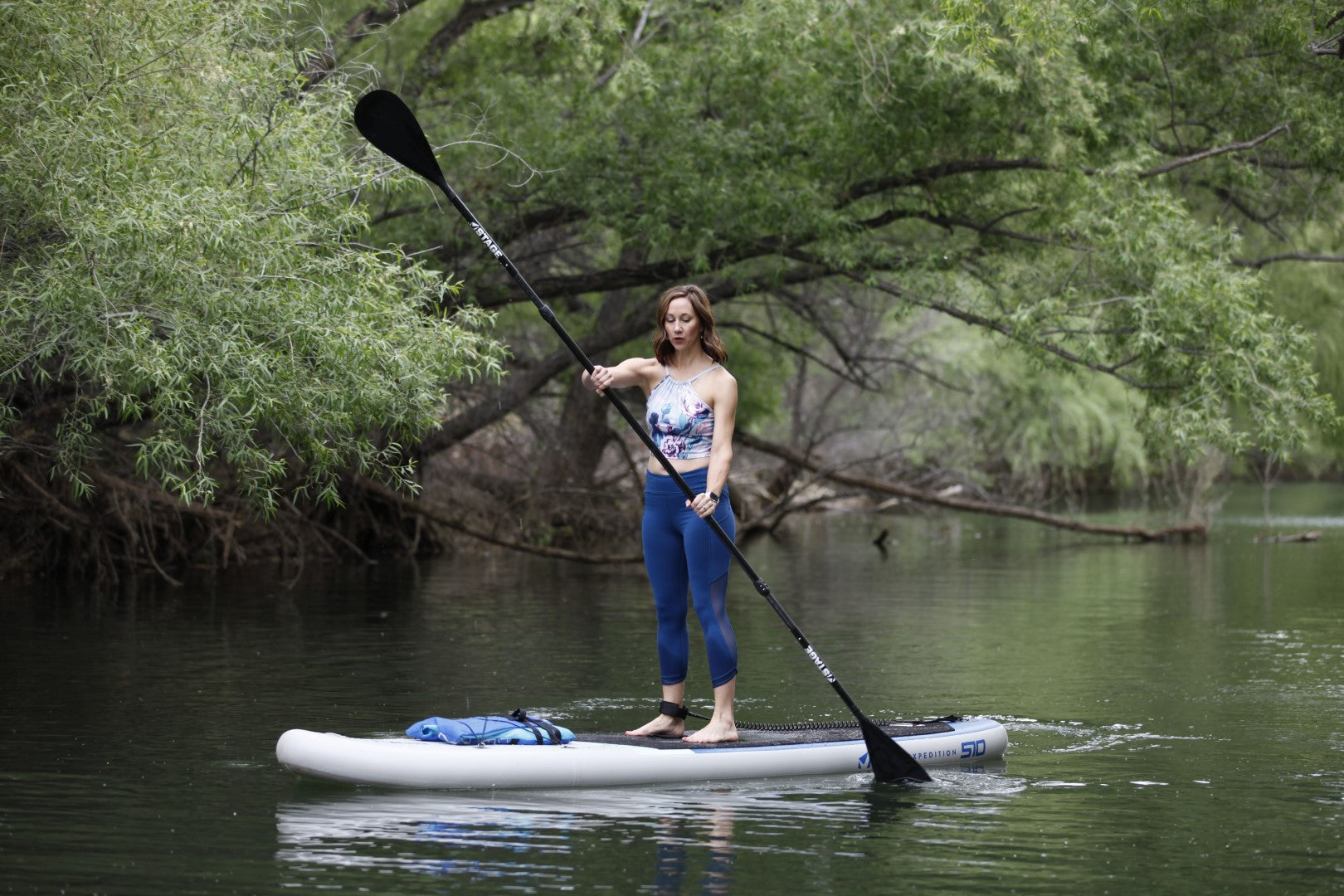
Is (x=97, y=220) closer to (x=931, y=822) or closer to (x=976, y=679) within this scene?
(x=931, y=822)

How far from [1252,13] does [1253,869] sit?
9.40 metres

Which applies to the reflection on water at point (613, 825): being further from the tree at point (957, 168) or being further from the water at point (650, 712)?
the tree at point (957, 168)

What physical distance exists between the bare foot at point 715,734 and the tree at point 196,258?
2.29 metres

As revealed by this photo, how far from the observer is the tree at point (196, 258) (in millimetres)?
7500

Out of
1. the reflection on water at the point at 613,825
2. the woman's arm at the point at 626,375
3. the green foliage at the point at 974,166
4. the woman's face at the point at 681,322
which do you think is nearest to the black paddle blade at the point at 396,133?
the woman's arm at the point at 626,375

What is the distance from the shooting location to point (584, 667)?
1034cm

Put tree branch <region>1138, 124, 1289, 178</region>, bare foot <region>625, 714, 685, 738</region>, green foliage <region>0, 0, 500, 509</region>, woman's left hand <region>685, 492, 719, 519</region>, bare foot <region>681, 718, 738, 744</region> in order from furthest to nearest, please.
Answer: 1. tree branch <region>1138, 124, 1289, 178</region>
2. green foliage <region>0, 0, 500, 509</region>
3. bare foot <region>625, 714, 685, 738</region>
4. bare foot <region>681, 718, 738, 744</region>
5. woman's left hand <region>685, 492, 719, 519</region>

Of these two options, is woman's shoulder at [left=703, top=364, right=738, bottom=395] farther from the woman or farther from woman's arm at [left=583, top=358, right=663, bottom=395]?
woman's arm at [left=583, top=358, right=663, bottom=395]

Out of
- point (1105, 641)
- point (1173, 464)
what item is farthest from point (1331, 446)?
point (1105, 641)

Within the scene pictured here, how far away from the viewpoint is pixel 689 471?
22.2ft

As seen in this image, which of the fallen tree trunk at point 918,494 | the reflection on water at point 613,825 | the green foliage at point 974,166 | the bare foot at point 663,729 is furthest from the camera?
the fallen tree trunk at point 918,494

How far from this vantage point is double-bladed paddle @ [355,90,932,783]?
6766mm

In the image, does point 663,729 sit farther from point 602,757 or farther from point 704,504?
point 704,504

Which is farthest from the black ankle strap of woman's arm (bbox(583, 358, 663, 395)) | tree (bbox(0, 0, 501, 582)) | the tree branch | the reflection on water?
the tree branch
